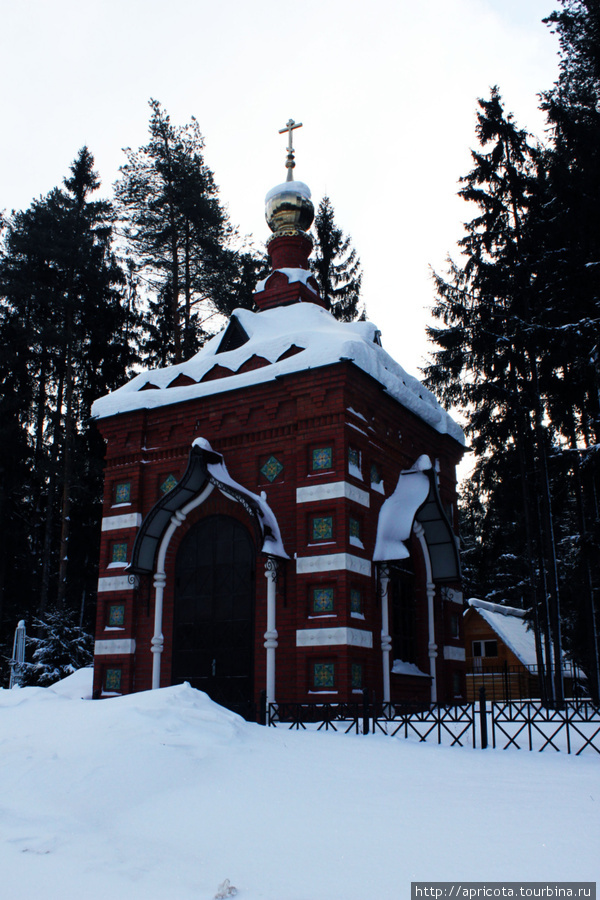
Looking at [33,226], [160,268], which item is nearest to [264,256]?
[160,268]

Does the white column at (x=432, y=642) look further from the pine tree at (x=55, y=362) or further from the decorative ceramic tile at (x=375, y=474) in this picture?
the pine tree at (x=55, y=362)

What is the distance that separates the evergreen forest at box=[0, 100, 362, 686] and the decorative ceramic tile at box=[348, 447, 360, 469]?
39.8 feet

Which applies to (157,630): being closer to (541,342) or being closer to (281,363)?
→ (281,363)

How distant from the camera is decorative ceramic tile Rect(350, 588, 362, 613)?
1058 centimetres

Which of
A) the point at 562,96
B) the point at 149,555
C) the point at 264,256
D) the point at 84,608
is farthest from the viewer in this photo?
the point at 84,608

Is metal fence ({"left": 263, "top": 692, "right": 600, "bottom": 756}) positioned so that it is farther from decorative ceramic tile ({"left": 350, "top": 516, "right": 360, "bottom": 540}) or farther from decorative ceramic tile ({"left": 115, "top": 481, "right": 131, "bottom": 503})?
decorative ceramic tile ({"left": 115, "top": 481, "right": 131, "bottom": 503})

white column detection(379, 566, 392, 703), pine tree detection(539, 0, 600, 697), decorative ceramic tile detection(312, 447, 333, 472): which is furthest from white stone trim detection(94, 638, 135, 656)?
pine tree detection(539, 0, 600, 697)

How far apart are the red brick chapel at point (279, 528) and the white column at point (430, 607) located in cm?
3

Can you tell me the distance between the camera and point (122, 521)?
513 inches

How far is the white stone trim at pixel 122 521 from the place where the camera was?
42.3 feet

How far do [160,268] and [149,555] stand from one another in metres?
14.1

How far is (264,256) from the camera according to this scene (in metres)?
26.1

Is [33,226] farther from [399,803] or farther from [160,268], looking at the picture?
[399,803]

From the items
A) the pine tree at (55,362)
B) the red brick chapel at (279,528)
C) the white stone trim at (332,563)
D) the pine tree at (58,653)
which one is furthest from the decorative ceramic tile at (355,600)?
the pine tree at (55,362)
